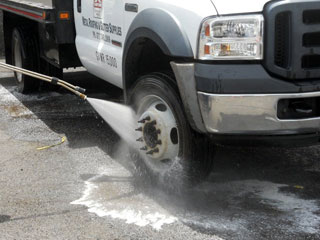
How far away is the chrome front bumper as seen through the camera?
12.5 feet

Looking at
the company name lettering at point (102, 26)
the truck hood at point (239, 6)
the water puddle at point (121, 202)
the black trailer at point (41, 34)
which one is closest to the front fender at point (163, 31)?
the truck hood at point (239, 6)

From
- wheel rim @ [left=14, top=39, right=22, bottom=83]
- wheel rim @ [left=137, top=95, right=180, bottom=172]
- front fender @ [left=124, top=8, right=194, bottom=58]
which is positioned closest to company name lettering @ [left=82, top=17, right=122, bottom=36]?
front fender @ [left=124, top=8, right=194, bottom=58]

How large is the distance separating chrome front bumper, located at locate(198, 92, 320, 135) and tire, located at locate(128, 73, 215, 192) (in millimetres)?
389

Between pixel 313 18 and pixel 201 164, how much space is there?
1.34 m

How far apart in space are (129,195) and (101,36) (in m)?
1.69

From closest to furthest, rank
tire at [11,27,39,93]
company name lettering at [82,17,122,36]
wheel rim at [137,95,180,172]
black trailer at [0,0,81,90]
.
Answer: wheel rim at [137,95,180,172], company name lettering at [82,17,122,36], black trailer at [0,0,81,90], tire at [11,27,39,93]

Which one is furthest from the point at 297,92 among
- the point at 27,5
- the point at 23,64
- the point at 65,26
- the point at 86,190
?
the point at 23,64

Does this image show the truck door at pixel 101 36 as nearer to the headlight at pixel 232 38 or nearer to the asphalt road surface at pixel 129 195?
the asphalt road surface at pixel 129 195

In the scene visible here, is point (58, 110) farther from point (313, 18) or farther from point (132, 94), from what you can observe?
point (313, 18)

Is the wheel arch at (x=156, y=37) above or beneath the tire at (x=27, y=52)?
above

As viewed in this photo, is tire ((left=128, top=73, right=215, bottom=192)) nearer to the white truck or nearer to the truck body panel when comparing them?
the white truck

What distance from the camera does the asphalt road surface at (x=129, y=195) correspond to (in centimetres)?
407

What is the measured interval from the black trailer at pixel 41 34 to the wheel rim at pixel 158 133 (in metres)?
1.91

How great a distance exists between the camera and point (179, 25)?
4.11m
